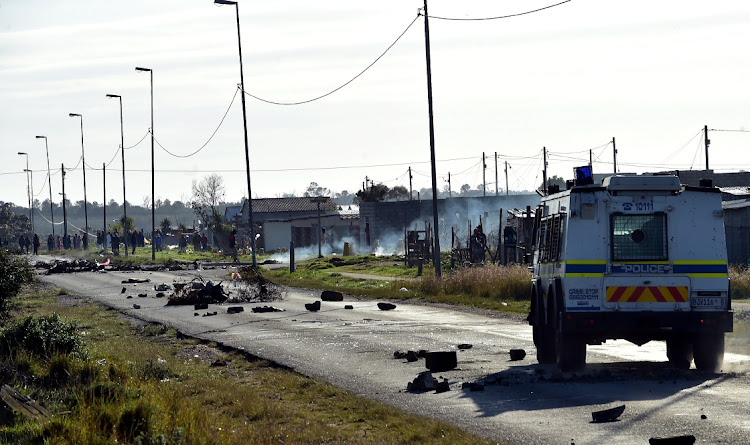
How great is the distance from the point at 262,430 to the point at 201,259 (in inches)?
2441

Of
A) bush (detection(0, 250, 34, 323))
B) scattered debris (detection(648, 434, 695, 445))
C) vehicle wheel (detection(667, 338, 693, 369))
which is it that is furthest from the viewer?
bush (detection(0, 250, 34, 323))

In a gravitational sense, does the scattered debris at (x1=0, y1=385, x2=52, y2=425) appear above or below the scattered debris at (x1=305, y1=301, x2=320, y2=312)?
above

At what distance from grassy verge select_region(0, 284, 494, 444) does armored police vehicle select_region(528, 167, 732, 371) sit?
332 centimetres

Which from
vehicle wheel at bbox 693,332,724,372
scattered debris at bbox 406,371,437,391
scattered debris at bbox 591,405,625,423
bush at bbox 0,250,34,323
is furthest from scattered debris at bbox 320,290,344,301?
scattered debris at bbox 591,405,625,423

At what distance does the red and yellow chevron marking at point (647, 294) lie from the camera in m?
13.4

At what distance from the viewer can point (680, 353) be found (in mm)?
14484

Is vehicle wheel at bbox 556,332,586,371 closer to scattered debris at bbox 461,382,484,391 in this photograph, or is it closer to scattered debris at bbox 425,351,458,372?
scattered debris at bbox 461,382,484,391

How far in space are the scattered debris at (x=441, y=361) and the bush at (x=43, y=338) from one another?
16.8ft

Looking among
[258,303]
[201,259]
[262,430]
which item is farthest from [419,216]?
[262,430]

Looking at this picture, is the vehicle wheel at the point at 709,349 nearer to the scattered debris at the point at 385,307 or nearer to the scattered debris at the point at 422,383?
the scattered debris at the point at 422,383

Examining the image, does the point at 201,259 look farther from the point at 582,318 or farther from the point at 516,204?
the point at 582,318

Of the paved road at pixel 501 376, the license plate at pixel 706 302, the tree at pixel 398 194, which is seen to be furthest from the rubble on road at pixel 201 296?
the tree at pixel 398 194

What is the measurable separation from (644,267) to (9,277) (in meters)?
14.2

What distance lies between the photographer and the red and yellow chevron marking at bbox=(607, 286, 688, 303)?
13.4 metres
